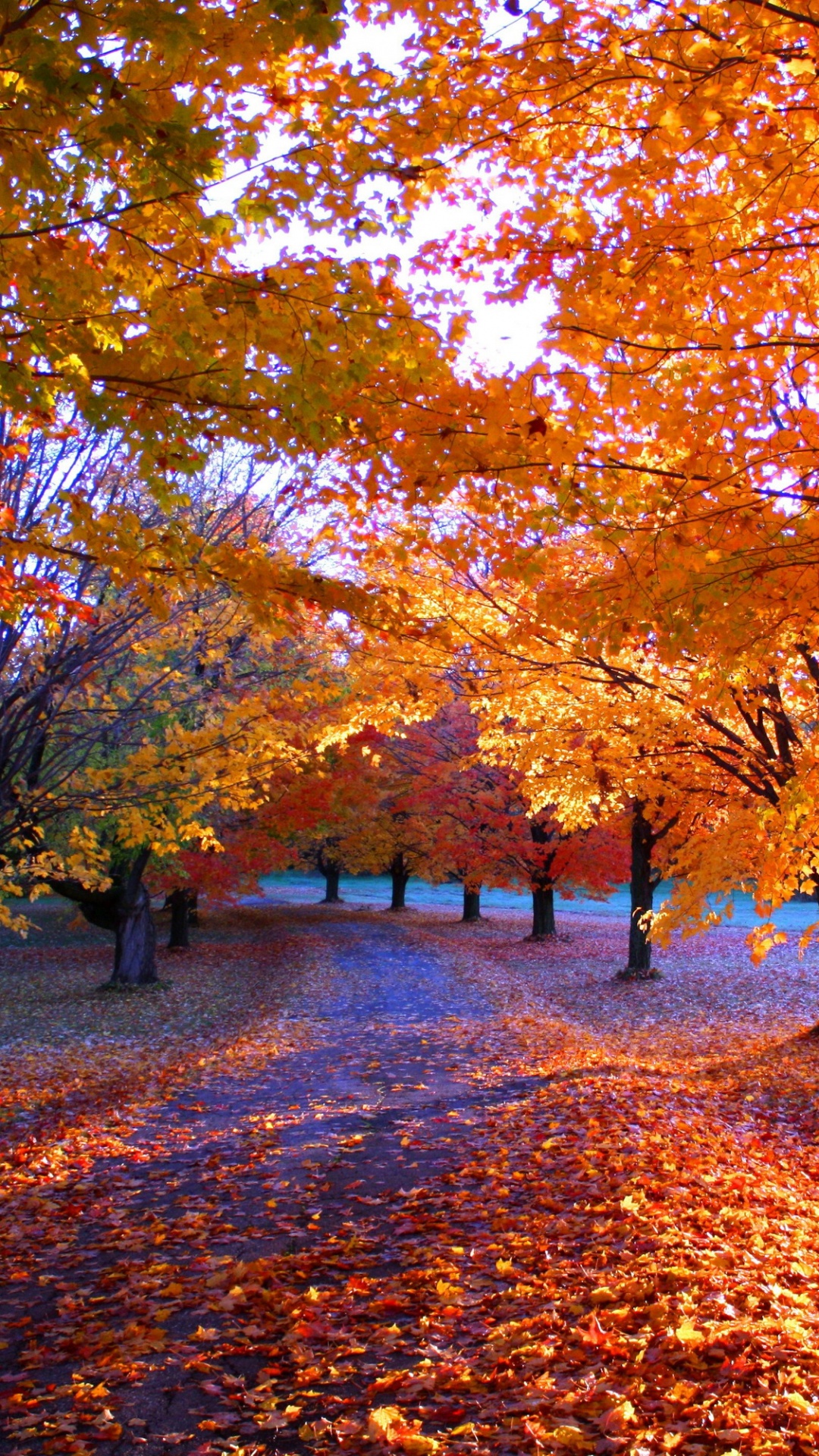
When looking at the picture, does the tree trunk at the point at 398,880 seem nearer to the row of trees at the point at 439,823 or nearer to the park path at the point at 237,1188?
the row of trees at the point at 439,823

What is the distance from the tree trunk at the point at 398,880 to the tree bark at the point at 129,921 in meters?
19.0

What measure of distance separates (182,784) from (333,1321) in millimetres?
6042

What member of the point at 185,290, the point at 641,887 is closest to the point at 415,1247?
the point at 185,290

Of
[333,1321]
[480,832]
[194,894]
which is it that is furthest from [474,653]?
[194,894]

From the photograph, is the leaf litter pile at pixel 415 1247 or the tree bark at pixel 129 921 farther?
the tree bark at pixel 129 921

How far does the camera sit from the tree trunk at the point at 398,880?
37344mm

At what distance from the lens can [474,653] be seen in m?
7.43

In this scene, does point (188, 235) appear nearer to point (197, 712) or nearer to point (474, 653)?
point (474, 653)

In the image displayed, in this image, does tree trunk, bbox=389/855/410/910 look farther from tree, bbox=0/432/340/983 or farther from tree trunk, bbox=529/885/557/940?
tree, bbox=0/432/340/983

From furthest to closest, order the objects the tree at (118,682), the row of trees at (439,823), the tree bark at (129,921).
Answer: the row of trees at (439,823)
the tree bark at (129,921)
the tree at (118,682)

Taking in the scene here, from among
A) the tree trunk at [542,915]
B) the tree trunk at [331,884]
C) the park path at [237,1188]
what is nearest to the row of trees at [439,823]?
the tree trunk at [542,915]

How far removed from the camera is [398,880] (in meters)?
38.4

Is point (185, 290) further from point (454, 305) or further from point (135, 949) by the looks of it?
point (135, 949)

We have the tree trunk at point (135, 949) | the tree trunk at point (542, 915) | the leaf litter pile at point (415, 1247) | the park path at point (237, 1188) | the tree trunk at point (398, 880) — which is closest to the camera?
the leaf litter pile at point (415, 1247)
